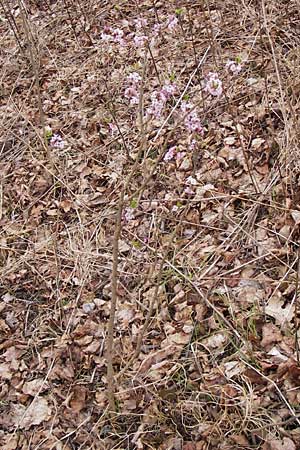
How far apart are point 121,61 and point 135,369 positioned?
2.57 m

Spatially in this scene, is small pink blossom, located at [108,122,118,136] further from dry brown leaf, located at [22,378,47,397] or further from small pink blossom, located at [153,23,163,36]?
dry brown leaf, located at [22,378,47,397]

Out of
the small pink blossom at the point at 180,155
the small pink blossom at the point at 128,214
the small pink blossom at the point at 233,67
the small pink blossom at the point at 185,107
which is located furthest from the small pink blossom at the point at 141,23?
the small pink blossom at the point at 128,214

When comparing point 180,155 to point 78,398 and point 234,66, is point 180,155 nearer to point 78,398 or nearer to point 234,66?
point 234,66

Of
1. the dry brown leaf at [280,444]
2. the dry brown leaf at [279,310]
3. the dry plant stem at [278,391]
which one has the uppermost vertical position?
the dry brown leaf at [279,310]

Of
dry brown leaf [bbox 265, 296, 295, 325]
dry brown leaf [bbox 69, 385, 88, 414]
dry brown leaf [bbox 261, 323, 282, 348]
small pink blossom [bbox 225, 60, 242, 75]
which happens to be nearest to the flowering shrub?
small pink blossom [bbox 225, 60, 242, 75]

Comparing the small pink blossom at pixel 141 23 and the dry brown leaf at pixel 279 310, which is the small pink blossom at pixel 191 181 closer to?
the dry brown leaf at pixel 279 310

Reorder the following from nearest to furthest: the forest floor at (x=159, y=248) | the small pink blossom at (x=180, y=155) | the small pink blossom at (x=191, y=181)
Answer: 1. the forest floor at (x=159, y=248)
2. the small pink blossom at (x=191, y=181)
3. the small pink blossom at (x=180, y=155)

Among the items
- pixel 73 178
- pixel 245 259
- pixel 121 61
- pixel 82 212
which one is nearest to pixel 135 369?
pixel 245 259

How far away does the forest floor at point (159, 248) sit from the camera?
236 centimetres

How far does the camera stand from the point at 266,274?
265 centimetres

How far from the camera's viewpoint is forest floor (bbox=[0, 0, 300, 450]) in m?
2.36

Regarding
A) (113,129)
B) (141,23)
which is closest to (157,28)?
(141,23)

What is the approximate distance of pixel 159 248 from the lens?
2996mm

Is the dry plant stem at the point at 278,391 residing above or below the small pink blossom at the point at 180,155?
below
